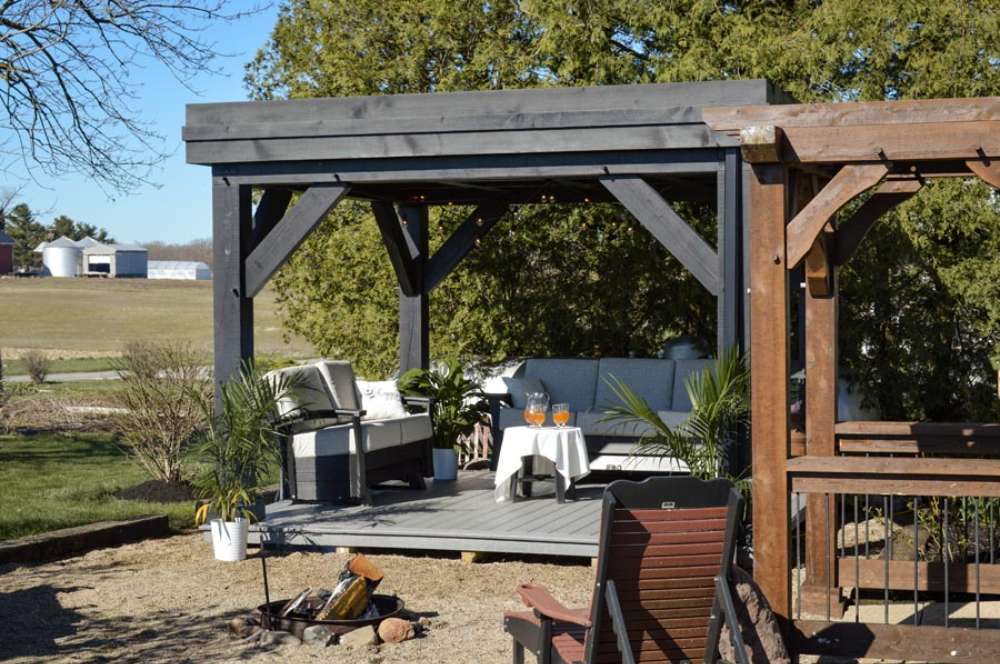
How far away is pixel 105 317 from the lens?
47.3 metres

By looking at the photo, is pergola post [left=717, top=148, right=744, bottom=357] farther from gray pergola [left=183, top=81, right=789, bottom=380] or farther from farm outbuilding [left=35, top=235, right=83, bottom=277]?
farm outbuilding [left=35, top=235, right=83, bottom=277]

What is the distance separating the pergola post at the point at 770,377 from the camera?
207 inches

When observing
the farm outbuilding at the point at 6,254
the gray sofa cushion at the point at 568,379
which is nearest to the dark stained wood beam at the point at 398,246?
the gray sofa cushion at the point at 568,379

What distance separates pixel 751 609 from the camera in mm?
4934

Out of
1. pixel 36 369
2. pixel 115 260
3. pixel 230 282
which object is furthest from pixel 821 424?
pixel 115 260

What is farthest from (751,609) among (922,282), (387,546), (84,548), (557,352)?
(557,352)

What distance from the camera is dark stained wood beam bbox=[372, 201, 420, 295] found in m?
11.3

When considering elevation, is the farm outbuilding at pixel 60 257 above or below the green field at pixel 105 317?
above

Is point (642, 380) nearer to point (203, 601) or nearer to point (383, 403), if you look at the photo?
point (383, 403)

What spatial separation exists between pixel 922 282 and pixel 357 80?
20.9ft

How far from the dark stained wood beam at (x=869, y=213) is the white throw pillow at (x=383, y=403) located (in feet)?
14.9

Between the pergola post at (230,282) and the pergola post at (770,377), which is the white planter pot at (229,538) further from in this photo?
the pergola post at (770,377)

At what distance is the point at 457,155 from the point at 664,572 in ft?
15.1

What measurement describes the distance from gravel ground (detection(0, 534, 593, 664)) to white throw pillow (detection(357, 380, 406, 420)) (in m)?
1.94
